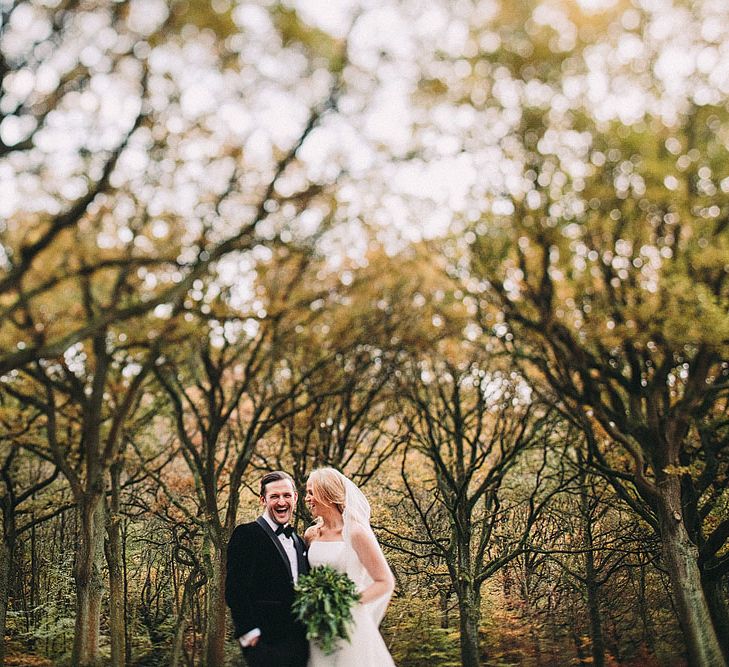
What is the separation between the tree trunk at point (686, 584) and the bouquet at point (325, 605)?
5935 mm

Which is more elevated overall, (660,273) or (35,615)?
(660,273)

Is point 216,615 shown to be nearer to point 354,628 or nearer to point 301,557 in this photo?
point 301,557

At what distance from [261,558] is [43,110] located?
4.49 meters

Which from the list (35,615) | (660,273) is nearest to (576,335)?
(660,273)

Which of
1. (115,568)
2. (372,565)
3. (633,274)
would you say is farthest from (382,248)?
(115,568)

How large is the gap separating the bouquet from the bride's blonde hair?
23.9 inches

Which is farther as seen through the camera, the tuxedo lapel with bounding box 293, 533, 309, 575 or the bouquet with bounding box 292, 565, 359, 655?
the tuxedo lapel with bounding box 293, 533, 309, 575

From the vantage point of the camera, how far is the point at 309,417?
15.4 meters

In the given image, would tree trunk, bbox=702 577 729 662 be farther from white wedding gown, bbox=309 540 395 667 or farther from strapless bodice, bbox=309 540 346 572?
strapless bodice, bbox=309 540 346 572

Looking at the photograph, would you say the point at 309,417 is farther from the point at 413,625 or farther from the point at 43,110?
the point at 43,110

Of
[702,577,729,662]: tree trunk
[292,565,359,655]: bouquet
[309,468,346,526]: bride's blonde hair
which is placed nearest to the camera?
[292,565,359,655]: bouquet

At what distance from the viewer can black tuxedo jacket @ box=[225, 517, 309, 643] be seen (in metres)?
5.38

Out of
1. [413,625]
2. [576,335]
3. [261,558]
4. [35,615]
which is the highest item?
[576,335]

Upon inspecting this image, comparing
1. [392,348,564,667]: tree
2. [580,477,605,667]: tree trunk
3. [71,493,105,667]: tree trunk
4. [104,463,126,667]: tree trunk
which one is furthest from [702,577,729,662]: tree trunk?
[104,463,126,667]: tree trunk
